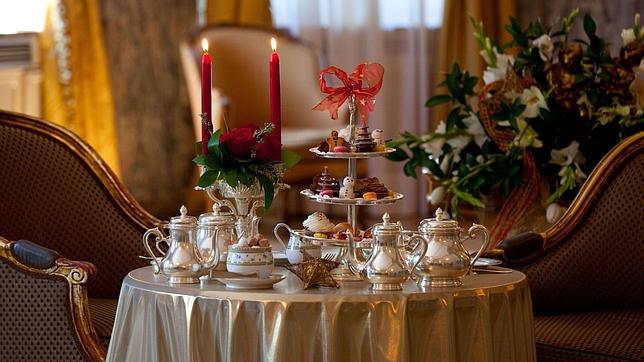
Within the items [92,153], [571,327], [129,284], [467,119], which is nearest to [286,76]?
[467,119]

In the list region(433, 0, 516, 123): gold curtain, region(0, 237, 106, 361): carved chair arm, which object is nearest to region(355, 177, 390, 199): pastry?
region(0, 237, 106, 361): carved chair arm

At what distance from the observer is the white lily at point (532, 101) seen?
3.46 metres

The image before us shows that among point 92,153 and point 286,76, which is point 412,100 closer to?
point 286,76

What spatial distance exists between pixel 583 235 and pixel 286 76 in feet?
10.7

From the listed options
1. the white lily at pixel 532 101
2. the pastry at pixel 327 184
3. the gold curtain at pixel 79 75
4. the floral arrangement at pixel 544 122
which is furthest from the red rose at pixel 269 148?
the gold curtain at pixel 79 75

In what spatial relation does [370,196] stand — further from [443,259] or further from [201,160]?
[201,160]

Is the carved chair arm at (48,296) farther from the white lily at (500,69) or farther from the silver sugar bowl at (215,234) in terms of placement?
the white lily at (500,69)

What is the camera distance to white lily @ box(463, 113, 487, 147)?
12.0ft

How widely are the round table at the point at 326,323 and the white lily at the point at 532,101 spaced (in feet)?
3.93

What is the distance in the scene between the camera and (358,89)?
254 centimetres

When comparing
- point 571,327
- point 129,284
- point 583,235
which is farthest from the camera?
point 583,235

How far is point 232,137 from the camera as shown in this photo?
242cm

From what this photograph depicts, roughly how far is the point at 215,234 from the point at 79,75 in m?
3.95

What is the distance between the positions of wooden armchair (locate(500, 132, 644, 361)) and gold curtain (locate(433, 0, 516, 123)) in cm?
380
